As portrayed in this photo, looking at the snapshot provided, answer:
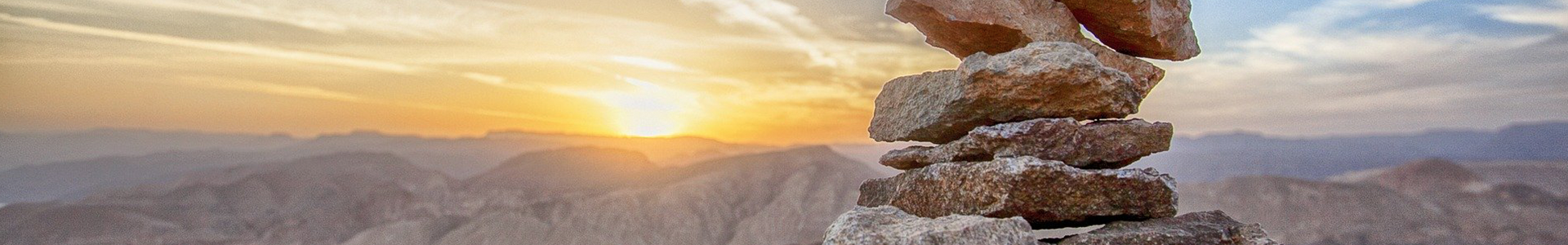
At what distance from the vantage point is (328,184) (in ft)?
413

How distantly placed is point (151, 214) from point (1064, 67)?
126969 mm

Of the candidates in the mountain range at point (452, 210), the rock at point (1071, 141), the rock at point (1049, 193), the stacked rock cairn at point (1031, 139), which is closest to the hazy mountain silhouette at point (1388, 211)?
the mountain range at point (452, 210)

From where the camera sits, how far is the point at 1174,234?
22.4 ft

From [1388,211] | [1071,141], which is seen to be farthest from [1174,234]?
[1388,211]

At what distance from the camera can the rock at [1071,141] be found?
24.6 ft

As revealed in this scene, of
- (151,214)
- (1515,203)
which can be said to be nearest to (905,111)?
(151,214)

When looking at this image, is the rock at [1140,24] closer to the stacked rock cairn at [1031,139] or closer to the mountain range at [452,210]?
the stacked rock cairn at [1031,139]

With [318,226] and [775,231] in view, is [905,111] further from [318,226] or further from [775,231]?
[318,226]

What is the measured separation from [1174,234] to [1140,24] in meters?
3.05

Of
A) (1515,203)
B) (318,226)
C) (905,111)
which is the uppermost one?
(905,111)

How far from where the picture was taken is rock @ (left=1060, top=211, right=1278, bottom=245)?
673cm

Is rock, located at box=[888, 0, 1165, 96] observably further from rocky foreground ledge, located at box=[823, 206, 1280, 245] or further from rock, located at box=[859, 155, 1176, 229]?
rocky foreground ledge, located at box=[823, 206, 1280, 245]

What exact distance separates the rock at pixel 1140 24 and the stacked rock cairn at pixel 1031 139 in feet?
0.07

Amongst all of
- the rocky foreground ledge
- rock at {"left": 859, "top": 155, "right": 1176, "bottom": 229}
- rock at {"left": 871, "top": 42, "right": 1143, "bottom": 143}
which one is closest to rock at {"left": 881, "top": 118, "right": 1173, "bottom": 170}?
rock at {"left": 871, "top": 42, "right": 1143, "bottom": 143}
